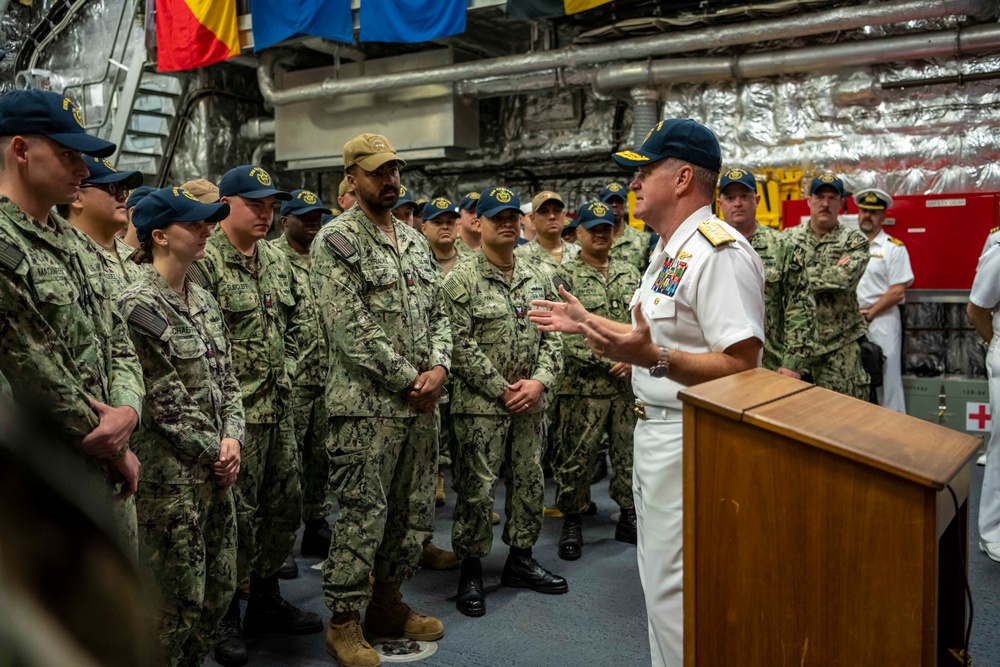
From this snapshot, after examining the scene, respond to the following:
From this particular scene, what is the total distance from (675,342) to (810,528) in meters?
0.70

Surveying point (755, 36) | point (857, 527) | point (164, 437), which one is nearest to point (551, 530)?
point (164, 437)

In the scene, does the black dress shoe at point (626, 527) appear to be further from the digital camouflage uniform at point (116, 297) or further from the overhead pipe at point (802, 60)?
the overhead pipe at point (802, 60)

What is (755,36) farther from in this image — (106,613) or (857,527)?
(106,613)

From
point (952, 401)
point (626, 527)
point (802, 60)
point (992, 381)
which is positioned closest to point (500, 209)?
point (626, 527)

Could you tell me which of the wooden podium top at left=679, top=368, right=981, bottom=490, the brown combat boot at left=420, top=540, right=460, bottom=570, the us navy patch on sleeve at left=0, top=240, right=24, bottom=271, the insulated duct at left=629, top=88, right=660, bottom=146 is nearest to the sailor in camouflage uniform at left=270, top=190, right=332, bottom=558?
the brown combat boot at left=420, top=540, right=460, bottom=570

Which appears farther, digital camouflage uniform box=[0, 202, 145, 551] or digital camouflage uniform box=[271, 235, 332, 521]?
digital camouflage uniform box=[271, 235, 332, 521]

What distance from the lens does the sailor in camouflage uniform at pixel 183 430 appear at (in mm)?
2244

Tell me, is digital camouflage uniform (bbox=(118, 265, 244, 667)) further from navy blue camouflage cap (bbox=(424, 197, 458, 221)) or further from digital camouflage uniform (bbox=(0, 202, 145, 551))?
navy blue camouflage cap (bbox=(424, 197, 458, 221))

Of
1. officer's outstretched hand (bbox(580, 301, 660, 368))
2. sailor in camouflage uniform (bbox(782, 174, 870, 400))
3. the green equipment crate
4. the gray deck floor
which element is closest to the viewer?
officer's outstretched hand (bbox(580, 301, 660, 368))

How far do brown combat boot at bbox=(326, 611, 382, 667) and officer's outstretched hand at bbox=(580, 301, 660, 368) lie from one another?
1.56 m

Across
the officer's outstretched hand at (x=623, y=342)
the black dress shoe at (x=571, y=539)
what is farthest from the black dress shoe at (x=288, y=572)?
the officer's outstretched hand at (x=623, y=342)

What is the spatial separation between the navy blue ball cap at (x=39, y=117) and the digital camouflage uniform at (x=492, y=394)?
69.0 inches

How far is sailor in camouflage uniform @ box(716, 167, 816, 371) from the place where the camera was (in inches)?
161

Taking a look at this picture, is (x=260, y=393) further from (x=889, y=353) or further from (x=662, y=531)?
(x=889, y=353)
